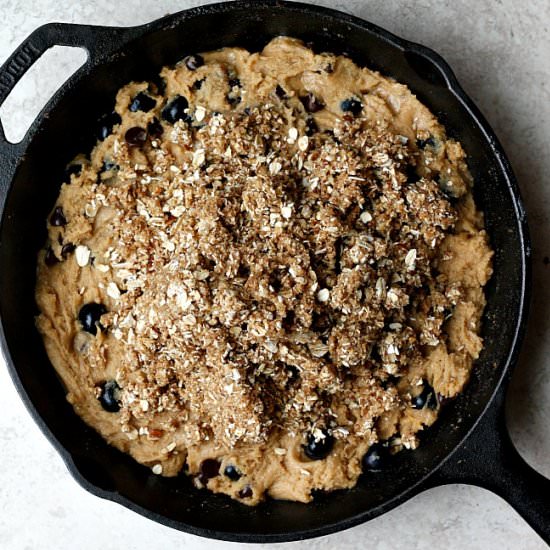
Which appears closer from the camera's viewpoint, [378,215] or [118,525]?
[378,215]

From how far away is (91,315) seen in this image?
8.38ft

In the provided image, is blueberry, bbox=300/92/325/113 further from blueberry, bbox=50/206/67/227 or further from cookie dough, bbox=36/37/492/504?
blueberry, bbox=50/206/67/227

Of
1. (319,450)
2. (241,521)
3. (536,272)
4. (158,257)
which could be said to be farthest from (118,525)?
(536,272)

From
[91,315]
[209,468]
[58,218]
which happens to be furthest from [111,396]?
[58,218]

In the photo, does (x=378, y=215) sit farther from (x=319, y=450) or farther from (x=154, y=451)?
(x=154, y=451)

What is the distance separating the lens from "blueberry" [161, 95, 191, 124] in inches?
102

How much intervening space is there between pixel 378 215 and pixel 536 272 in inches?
31.9

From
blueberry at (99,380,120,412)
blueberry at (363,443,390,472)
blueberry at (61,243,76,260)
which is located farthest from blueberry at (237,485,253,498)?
blueberry at (61,243,76,260)

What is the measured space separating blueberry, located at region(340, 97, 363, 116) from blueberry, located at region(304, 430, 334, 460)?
1.10 m

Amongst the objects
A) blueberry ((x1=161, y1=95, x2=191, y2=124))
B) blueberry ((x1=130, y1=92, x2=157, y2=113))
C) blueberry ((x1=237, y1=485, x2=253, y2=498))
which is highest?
blueberry ((x1=161, y1=95, x2=191, y2=124))

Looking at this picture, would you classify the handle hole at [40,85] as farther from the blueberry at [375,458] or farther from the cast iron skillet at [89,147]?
the blueberry at [375,458]

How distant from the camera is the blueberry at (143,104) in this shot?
2.63 m

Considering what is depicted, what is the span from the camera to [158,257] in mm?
2451

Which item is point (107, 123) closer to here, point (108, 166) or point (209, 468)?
point (108, 166)
